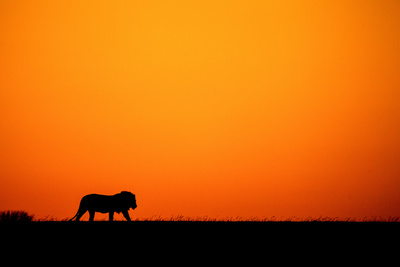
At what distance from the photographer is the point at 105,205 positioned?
82.8 feet

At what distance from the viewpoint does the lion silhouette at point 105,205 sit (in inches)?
983
